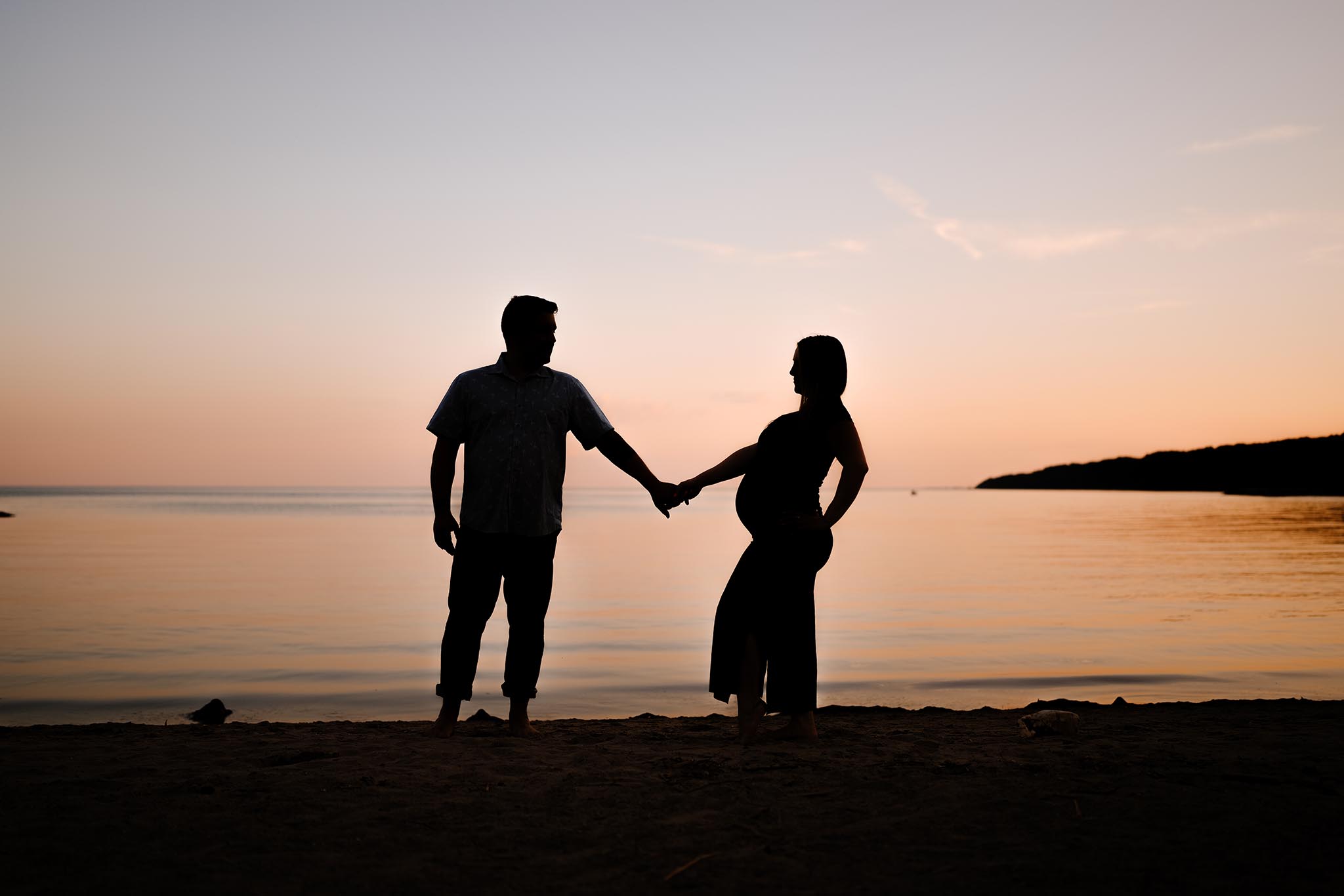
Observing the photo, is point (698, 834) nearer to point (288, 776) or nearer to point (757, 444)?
point (288, 776)

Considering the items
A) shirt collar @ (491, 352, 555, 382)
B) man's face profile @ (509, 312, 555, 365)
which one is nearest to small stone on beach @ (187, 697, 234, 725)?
shirt collar @ (491, 352, 555, 382)

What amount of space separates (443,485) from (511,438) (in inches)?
18.3

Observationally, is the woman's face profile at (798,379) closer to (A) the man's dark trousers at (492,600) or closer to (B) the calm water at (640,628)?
(A) the man's dark trousers at (492,600)

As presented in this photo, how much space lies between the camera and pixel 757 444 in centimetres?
531

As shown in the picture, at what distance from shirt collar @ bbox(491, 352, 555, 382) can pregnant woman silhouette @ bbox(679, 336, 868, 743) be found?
121cm

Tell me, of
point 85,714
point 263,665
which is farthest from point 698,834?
point 263,665

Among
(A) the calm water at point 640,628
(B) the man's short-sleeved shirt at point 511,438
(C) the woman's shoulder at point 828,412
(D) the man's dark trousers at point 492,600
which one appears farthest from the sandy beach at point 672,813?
(A) the calm water at point 640,628

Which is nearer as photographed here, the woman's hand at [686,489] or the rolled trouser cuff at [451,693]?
the rolled trouser cuff at [451,693]

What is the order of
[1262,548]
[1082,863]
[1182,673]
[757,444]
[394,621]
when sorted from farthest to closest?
A: [1262,548], [394,621], [1182,673], [757,444], [1082,863]

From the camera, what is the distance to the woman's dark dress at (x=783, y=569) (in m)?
5.22

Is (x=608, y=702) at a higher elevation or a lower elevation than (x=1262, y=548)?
lower

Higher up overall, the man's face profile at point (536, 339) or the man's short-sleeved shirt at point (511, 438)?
the man's face profile at point (536, 339)

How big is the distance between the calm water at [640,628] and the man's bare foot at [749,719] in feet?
8.56

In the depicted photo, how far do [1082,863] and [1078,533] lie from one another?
3423 centimetres
